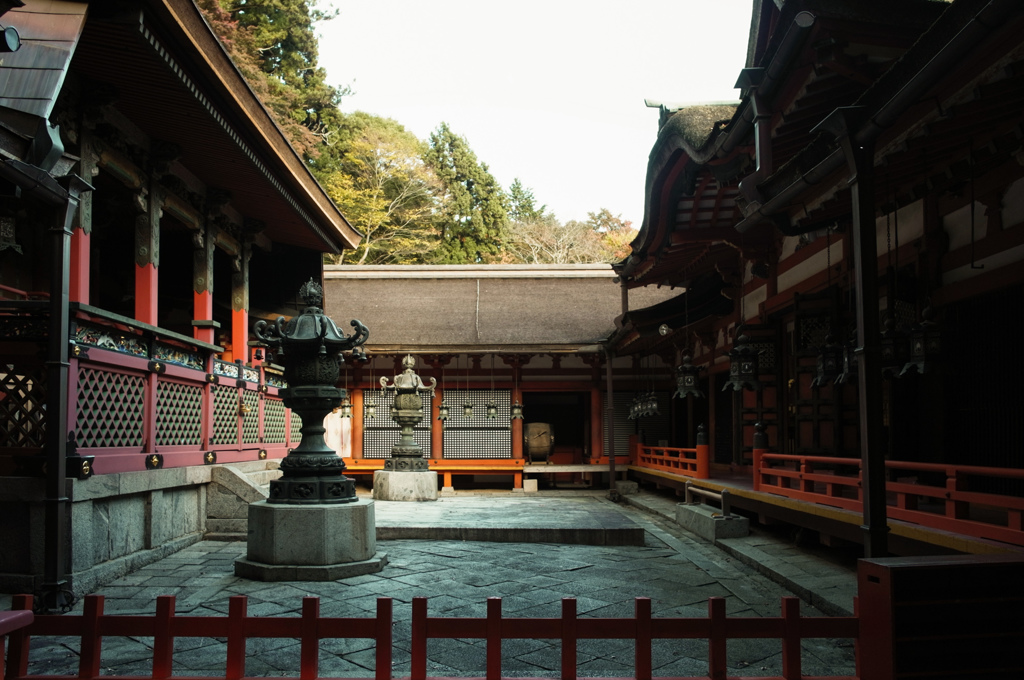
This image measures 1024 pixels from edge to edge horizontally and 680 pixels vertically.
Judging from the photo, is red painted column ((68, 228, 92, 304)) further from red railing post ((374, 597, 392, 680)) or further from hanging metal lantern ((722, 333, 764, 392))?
hanging metal lantern ((722, 333, 764, 392))

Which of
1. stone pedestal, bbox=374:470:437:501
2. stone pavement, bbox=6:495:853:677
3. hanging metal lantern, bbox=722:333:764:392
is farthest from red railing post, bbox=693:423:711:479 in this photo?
stone pedestal, bbox=374:470:437:501

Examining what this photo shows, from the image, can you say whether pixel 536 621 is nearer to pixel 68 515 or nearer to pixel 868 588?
pixel 868 588

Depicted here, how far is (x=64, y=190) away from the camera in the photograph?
5668mm

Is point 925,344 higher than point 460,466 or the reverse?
higher

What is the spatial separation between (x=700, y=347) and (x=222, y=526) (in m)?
11.0

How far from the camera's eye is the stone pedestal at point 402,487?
13914 mm

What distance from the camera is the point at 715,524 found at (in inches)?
370

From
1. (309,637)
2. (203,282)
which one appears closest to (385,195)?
(203,282)

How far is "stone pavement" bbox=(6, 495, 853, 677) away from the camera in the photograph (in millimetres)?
4555

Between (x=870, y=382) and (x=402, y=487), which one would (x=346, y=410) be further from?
(x=870, y=382)

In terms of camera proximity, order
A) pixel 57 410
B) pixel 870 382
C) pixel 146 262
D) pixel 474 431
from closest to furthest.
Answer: pixel 870 382, pixel 57 410, pixel 146 262, pixel 474 431

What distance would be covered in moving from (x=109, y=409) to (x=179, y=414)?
1.68 metres

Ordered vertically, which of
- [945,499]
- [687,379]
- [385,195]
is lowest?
[945,499]

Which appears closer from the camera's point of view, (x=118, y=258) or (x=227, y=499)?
(x=227, y=499)
